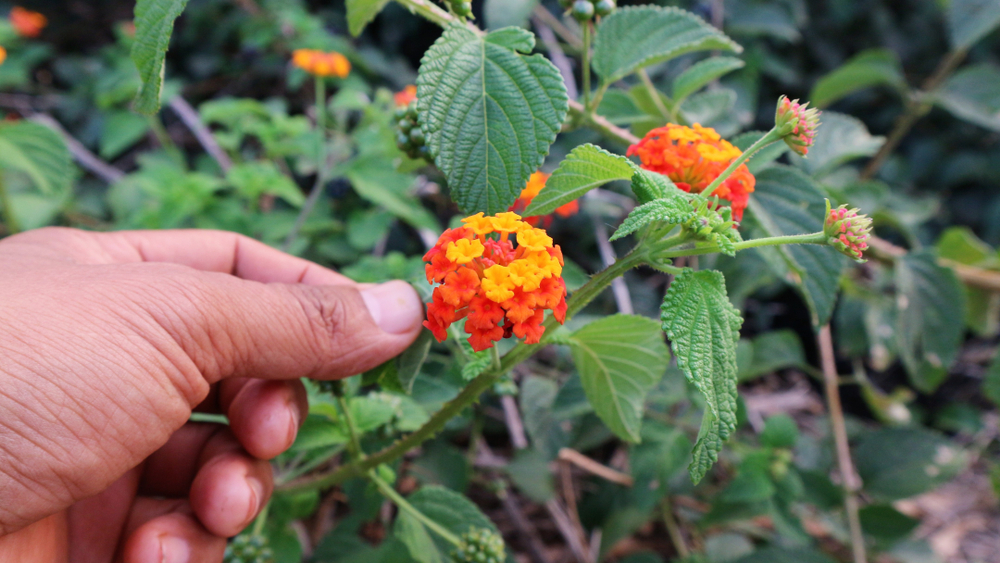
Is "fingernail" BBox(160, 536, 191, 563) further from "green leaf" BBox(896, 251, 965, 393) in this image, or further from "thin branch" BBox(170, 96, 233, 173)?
"green leaf" BBox(896, 251, 965, 393)

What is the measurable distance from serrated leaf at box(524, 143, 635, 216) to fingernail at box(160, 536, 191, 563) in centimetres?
75

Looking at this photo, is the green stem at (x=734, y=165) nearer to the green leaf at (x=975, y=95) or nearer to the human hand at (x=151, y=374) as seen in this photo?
the human hand at (x=151, y=374)

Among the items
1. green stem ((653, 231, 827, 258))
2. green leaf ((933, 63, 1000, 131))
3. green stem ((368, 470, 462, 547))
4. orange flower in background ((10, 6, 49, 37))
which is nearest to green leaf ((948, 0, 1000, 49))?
green leaf ((933, 63, 1000, 131))

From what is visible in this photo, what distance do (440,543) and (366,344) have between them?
45 cm

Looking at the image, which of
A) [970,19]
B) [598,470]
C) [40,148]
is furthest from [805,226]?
[40,148]

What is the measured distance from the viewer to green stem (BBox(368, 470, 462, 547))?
3.38ft

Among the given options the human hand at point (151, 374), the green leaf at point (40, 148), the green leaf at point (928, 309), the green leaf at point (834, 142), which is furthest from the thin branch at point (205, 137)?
the green leaf at point (928, 309)

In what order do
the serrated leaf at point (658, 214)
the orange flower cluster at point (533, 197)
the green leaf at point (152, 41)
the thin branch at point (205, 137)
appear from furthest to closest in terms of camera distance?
1. the thin branch at point (205, 137)
2. the orange flower cluster at point (533, 197)
3. the green leaf at point (152, 41)
4. the serrated leaf at point (658, 214)

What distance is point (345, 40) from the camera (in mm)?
2471

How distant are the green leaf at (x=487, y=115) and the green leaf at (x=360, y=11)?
20 cm

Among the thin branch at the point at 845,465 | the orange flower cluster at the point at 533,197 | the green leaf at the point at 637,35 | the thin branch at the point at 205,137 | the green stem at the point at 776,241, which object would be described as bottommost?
the thin branch at the point at 845,465

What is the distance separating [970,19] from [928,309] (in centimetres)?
102

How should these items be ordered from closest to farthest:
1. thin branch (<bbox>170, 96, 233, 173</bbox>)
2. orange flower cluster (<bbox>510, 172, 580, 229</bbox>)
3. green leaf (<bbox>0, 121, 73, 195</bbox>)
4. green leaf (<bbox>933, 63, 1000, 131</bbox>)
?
orange flower cluster (<bbox>510, 172, 580, 229</bbox>) → green leaf (<bbox>0, 121, 73, 195</bbox>) → green leaf (<bbox>933, 63, 1000, 131</bbox>) → thin branch (<bbox>170, 96, 233, 173</bbox>)

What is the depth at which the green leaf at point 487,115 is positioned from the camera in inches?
30.5
